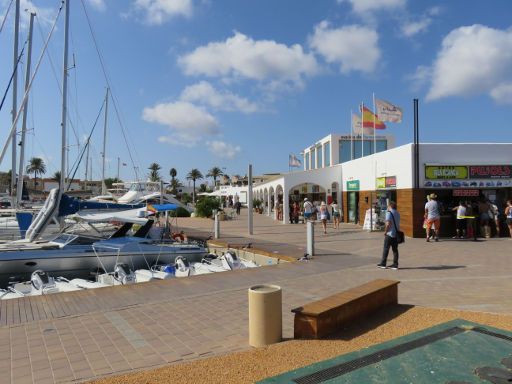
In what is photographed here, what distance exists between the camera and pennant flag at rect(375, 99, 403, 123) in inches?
1089

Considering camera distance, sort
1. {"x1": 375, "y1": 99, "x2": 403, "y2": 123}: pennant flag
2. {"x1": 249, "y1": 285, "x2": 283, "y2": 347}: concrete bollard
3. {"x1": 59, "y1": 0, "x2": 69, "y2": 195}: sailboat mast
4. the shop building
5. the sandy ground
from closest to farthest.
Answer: the sandy ground, {"x1": 249, "y1": 285, "x2": 283, "y2": 347}: concrete bollard, the shop building, {"x1": 59, "y1": 0, "x2": 69, "y2": 195}: sailboat mast, {"x1": 375, "y1": 99, "x2": 403, "y2": 123}: pennant flag

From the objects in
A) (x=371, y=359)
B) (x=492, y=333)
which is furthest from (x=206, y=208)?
(x=371, y=359)

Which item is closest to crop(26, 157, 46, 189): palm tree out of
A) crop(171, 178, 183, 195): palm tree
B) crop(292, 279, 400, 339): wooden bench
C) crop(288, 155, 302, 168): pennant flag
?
crop(171, 178, 183, 195): palm tree

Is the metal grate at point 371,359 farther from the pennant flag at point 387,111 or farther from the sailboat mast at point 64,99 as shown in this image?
the pennant flag at point 387,111

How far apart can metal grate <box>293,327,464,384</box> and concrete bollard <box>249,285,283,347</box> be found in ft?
4.02

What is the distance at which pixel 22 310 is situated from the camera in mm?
7238

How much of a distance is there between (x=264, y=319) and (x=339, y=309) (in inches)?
43.5

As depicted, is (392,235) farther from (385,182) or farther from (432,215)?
(385,182)

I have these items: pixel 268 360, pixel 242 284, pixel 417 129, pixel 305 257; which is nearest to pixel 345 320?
pixel 268 360

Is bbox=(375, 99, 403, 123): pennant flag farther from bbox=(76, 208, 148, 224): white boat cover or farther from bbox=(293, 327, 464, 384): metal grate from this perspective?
bbox=(293, 327, 464, 384): metal grate

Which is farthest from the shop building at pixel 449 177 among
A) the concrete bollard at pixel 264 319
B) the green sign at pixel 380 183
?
the concrete bollard at pixel 264 319

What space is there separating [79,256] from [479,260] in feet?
38.6

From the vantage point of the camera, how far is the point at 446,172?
59.0 ft

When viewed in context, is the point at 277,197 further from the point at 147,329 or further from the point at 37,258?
the point at 147,329
